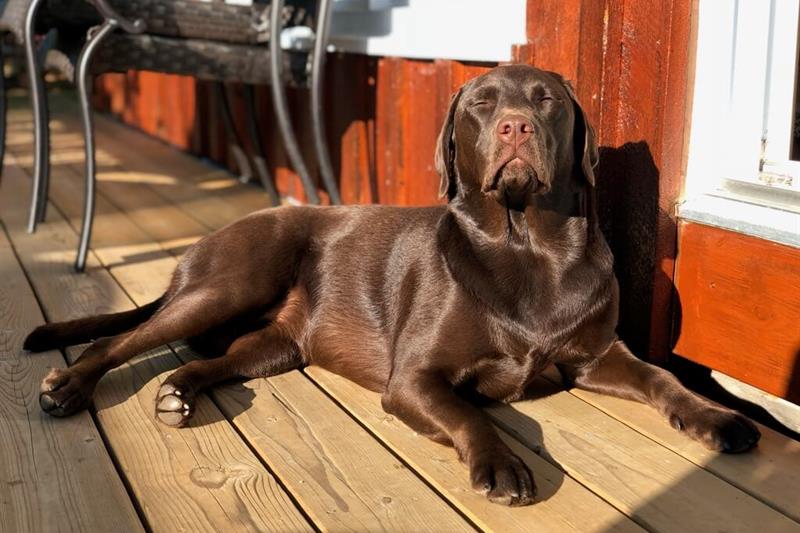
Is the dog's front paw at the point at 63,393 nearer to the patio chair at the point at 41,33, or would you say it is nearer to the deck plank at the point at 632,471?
the deck plank at the point at 632,471

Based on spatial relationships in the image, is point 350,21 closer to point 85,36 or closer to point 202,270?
point 85,36

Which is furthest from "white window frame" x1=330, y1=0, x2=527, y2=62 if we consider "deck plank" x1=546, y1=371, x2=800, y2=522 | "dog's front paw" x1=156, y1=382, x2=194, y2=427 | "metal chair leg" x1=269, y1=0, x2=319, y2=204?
"dog's front paw" x1=156, y1=382, x2=194, y2=427

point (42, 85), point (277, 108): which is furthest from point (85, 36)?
point (277, 108)

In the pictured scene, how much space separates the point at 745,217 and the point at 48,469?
1.88 metres

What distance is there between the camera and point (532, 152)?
2449 millimetres

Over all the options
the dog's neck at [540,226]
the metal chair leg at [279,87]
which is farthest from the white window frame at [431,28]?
the dog's neck at [540,226]

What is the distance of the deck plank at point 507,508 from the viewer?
203cm

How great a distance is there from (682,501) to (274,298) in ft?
4.66

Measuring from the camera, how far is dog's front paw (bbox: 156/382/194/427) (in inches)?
100

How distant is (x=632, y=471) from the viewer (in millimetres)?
2293

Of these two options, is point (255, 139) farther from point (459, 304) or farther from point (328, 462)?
point (328, 462)

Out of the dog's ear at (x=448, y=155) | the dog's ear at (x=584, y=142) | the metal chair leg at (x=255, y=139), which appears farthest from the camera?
the metal chair leg at (x=255, y=139)

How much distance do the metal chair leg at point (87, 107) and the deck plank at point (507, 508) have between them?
188 cm

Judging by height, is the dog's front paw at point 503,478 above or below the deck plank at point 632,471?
above
